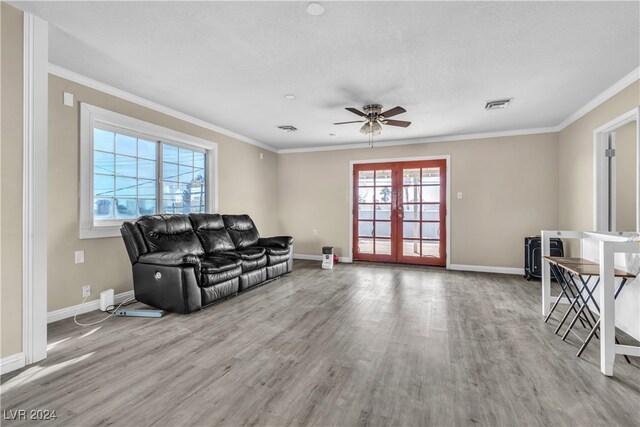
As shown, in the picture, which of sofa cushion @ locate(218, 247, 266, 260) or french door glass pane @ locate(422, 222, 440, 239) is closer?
sofa cushion @ locate(218, 247, 266, 260)

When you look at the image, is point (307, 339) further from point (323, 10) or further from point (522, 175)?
point (522, 175)

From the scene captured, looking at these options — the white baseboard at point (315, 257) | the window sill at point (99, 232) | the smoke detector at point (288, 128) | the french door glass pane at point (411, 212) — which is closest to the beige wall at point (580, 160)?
the french door glass pane at point (411, 212)

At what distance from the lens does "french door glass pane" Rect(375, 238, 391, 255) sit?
6398 millimetres

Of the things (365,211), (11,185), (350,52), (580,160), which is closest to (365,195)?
(365,211)

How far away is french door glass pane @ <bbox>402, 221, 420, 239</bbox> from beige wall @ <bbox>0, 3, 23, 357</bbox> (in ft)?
18.3

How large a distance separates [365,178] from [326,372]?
492 cm

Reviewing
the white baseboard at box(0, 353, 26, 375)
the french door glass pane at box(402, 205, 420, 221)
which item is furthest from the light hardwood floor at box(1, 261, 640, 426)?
the french door glass pane at box(402, 205, 420, 221)

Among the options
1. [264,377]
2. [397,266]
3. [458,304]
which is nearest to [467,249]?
[397,266]

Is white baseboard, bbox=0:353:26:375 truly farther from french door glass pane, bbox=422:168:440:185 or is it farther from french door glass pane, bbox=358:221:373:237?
french door glass pane, bbox=422:168:440:185

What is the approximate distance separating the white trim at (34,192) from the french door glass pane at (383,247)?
5.31 metres

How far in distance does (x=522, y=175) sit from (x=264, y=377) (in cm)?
546

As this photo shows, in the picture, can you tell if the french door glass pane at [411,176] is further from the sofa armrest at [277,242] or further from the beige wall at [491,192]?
the sofa armrest at [277,242]

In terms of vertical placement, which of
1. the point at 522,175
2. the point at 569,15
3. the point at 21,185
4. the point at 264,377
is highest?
the point at 569,15

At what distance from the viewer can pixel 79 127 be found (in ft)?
10.8
